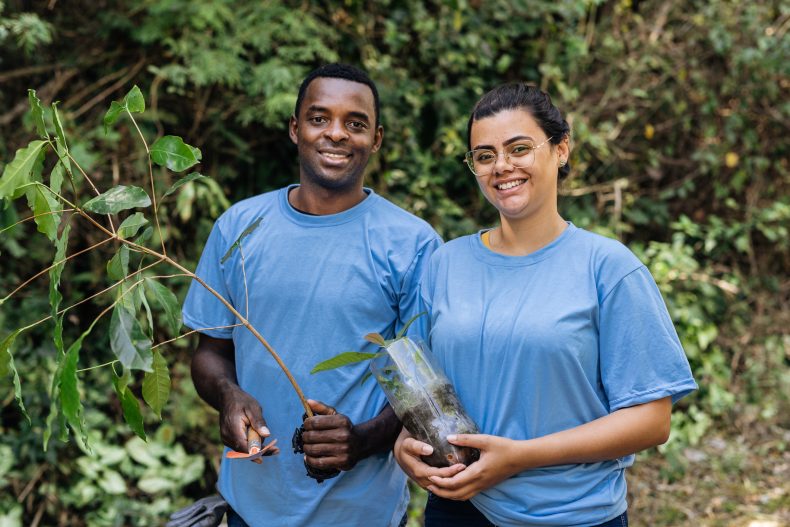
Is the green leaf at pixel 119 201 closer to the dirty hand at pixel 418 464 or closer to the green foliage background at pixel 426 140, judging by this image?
the dirty hand at pixel 418 464

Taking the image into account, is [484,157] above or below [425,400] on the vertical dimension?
above

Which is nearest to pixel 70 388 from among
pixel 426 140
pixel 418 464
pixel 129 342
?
pixel 129 342

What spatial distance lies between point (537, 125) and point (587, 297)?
439 millimetres

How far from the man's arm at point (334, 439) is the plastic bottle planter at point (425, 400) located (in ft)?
0.51

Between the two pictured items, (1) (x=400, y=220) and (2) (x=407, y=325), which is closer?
(2) (x=407, y=325)

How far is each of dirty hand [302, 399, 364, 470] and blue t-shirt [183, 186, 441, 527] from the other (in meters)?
0.14

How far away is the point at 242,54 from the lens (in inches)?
174

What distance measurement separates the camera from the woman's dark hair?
6.68 ft

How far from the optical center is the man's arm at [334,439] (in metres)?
2.06

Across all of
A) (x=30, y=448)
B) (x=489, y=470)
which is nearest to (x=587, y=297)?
(x=489, y=470)

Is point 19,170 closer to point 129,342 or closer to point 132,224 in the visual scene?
point 132,224

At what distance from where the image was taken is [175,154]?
1.84m

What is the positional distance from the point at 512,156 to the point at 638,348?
0.53 meters

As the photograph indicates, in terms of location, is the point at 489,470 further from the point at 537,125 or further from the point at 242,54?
the point at 242,54
